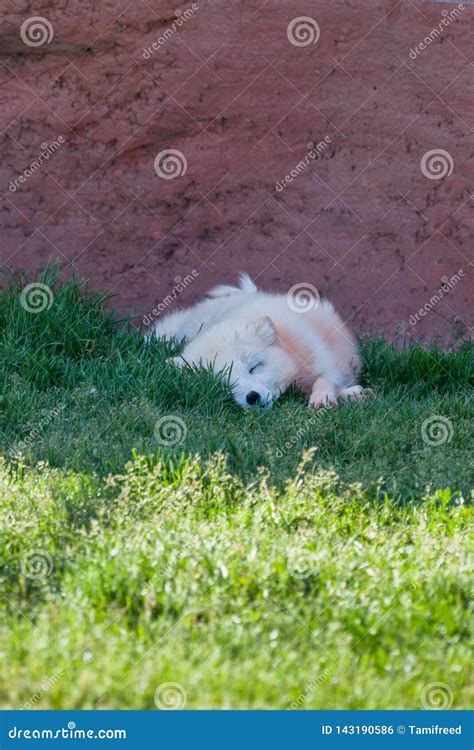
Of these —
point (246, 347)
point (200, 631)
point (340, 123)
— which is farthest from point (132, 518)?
point (340, 123)

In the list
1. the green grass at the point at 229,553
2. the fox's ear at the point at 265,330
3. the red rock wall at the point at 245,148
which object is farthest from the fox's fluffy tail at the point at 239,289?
the green grass at the point at 229,553

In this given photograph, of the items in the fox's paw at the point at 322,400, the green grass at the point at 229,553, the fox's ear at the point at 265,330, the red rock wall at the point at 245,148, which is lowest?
the green grass at the point at 229,553

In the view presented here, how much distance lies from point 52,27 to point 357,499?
3.60 m

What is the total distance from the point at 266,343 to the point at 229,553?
249 centimetres

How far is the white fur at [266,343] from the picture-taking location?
5.08 m

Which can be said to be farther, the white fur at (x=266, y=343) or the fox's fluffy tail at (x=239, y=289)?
the fox's fluffy tail at (x=239, y=289)

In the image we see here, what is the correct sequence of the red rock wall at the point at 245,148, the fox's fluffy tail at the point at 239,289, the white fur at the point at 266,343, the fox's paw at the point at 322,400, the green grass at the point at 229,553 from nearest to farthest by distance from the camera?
the green grass at the point at 229,553 < the fox's paw at the point at 322,400 < the white fur at the point at 266,343 < the red rock wall at the point at 245,148 < the fox's fluffy tail at the point at 239,289

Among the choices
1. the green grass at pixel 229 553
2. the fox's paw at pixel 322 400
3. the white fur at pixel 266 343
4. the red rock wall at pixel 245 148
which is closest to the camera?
the green grass at pixel 229 553

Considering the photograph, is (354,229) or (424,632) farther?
(354,229)

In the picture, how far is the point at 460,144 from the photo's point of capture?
19.6 ft

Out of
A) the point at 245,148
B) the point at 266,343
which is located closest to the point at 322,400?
the point at 266,343

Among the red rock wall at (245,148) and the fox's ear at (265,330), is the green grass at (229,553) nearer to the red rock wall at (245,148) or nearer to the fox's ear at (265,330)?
the fox's ear at (265,330)

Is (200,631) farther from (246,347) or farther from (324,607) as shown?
(246,347)

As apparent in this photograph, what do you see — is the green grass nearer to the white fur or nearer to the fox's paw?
the fox's paw
